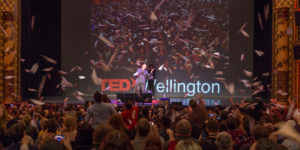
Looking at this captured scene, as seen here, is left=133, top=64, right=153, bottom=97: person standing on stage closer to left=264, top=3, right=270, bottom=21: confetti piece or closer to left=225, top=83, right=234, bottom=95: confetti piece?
left=225, top=83, right=234, bottom=95: confetti piece

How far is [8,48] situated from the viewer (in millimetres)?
12742

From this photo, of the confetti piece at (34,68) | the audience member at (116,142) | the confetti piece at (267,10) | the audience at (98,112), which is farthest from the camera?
the confetti piece at (34,68)

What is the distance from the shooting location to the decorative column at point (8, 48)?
12.6 m

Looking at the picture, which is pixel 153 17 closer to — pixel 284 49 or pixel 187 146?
pixel 284 49

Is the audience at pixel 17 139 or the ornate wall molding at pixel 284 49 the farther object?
the ornate wall molding at pixel 284 49

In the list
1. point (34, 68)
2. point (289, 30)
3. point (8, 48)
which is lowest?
point (34, 68)

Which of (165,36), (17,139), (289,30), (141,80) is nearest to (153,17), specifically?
(165,36)

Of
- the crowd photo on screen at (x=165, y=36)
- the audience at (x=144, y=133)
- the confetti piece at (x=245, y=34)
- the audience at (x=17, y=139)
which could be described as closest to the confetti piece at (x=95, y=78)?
the crowd photo on screen at (x=165, y=36)

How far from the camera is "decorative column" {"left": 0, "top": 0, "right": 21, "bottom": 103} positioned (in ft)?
41.3

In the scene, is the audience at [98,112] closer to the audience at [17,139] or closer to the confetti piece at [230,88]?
the audience at [17,139]

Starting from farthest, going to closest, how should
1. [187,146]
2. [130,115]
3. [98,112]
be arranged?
[130,115], [98,112], [187,146]

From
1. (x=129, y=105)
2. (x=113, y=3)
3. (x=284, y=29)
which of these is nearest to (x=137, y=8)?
(x=113, y=3)

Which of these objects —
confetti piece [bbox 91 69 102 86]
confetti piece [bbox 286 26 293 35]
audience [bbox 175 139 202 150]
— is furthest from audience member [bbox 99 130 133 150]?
confetti piece [bbox 91 69 102 86]

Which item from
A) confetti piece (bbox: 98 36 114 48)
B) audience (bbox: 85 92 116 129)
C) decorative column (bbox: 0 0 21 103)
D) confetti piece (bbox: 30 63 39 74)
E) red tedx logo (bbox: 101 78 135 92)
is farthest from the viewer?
red tedx logo (bbox: 101 78 135 92)
